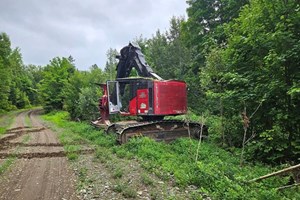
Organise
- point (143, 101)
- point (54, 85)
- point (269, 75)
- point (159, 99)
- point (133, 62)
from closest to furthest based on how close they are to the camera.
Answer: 1. point (269, 75)
2. point (159, 99)
3. point (143, 101)
4. point (133, 62)
5. point (54, 85)

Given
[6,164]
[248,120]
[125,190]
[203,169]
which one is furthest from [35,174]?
[248,120]

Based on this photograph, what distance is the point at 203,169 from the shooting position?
23.5 ft

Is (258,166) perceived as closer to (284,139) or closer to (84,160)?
(284,139)

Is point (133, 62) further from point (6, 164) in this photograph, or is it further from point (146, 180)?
point (146, 180)

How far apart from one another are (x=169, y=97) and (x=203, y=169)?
5.75 meters

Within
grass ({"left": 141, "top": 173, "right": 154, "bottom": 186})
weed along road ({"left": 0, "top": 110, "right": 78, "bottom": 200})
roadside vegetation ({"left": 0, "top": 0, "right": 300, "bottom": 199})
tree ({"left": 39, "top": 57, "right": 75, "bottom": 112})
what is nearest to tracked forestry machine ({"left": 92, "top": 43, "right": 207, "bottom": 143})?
roadside vegetation ({"left": 0, "top": 0, "right": 300, "bottom": 199})

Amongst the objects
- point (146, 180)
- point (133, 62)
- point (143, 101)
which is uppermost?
point (133, 62)

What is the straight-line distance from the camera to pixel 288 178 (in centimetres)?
735

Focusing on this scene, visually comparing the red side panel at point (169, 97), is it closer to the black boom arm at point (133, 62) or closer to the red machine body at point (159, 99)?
the red machine body at point (159, 99)

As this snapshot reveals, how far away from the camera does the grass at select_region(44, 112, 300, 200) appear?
6.04 m

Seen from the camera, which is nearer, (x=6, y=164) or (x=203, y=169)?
(x=203, y=169)

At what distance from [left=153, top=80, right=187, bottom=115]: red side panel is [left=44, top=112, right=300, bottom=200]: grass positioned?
4.91 ft

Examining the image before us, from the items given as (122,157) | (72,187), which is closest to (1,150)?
(122,157)

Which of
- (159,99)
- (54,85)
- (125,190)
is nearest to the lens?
(125,190)
